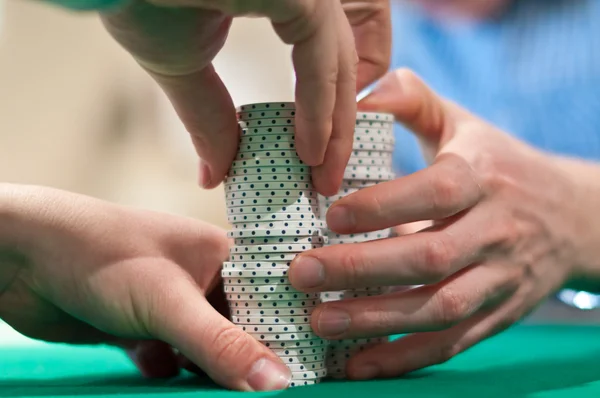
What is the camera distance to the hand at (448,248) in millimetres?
874

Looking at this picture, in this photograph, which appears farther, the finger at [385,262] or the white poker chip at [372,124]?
the white poker chip at [372,124]

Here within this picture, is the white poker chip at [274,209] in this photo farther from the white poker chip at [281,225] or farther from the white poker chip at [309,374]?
the white poker chip at [309,374]

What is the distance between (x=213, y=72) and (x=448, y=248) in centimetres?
40

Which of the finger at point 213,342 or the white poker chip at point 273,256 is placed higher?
the white poker chip at point 273,256

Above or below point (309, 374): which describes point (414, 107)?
above

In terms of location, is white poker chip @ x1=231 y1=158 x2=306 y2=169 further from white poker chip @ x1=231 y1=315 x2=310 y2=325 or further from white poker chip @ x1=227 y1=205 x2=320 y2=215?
white poker chip @ x1=231 y1=315 x2=310 y2=325

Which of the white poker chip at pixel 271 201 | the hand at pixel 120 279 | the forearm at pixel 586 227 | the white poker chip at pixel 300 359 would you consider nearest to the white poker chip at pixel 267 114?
the white poker chip at pixel 271 201

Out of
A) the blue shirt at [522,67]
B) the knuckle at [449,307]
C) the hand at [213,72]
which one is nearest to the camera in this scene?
the hand at [213,72]

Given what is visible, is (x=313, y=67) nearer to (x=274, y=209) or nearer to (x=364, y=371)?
(x=274, y=209)

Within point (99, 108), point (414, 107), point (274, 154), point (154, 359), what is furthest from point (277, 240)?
point (99, 108)

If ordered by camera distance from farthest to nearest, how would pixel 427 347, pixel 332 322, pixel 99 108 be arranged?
pixel 99 108 < pixel 427 347 < pixel 332 322

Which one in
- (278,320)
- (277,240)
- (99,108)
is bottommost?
(278,320)

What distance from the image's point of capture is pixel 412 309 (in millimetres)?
904

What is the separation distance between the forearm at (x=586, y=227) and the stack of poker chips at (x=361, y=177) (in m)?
0.38
